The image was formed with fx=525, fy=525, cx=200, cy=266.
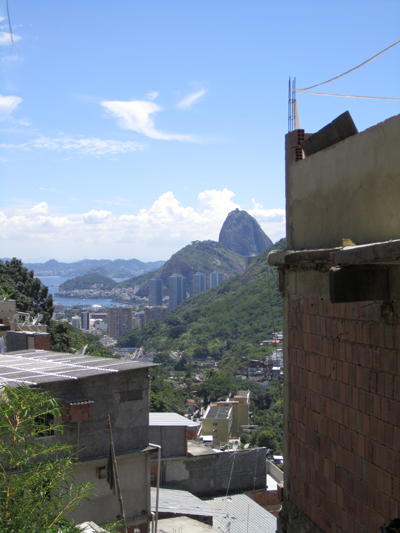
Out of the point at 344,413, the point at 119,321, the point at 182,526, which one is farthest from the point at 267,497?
the point at 119,321

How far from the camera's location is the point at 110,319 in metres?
167

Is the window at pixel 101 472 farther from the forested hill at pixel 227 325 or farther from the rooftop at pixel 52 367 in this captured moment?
the forested hill at pixel 227 325

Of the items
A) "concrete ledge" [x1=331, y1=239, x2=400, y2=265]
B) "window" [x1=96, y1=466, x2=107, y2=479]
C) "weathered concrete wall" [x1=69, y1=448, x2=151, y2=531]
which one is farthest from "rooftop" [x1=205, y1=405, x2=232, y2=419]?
"concrete ledge" [x1=331, y1=239, x2=400, y2=265]

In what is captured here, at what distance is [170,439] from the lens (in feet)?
46.9

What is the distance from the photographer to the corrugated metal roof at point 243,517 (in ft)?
43.3

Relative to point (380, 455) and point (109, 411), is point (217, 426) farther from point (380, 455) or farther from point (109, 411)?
point (380, 455)

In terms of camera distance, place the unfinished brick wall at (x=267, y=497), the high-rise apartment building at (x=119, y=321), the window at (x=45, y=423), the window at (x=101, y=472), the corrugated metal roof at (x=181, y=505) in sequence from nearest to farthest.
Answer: the window at (x=45, y=423) → the window at (x=101, y=472) → the corrugated metal roof at (x=181, y=505) → the unfinished brick wall at (x=267, y=497) → the high-rise apartment building at (x=119, y=321)

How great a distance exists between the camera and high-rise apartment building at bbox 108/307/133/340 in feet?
549

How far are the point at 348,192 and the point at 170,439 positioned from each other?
11.5 m

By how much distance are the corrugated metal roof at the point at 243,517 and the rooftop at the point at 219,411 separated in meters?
30.8

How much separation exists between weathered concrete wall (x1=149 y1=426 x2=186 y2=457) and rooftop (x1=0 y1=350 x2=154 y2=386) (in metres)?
Answer: 4.46

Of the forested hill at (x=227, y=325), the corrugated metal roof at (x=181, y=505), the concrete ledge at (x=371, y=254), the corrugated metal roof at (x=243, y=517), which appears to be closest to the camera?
the concrete ledge at (x=371, y=254)

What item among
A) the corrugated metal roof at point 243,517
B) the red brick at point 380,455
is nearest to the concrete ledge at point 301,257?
the red brick at point 380,455

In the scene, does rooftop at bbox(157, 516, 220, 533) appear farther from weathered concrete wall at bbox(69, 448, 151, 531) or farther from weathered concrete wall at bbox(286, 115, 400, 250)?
weathered concrete wall at bbox(286, 115, 400, 250)
